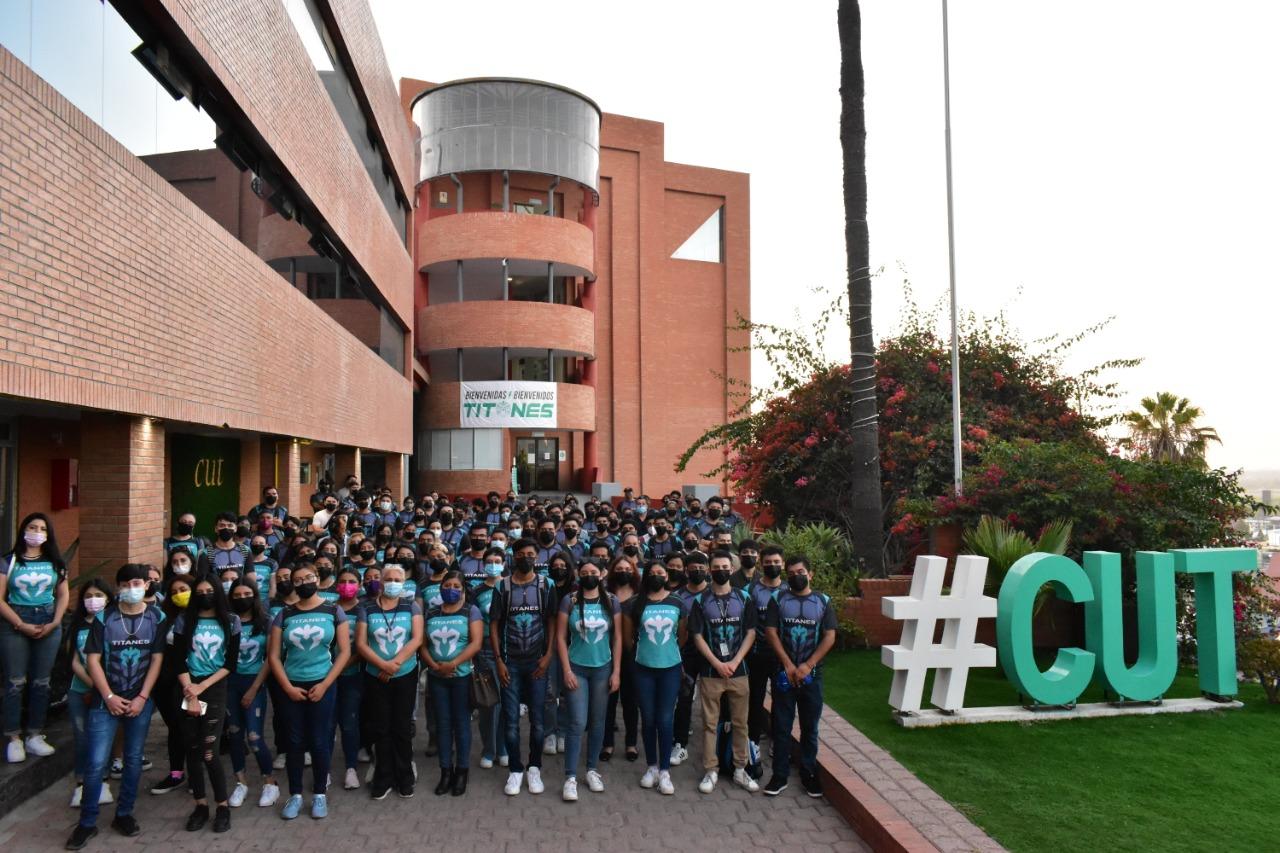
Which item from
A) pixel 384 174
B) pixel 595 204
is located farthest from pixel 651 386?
pixel 384 174

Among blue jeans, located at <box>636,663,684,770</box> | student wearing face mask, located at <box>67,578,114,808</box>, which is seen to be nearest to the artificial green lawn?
blue jeans, located at <box>636,663,684,770</box>

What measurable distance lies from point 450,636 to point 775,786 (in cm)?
280

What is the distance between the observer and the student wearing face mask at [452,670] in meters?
6.76

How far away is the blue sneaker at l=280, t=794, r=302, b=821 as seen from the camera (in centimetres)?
618

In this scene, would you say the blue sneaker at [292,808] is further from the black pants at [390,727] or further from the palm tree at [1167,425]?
the palm tree at [1167,425]

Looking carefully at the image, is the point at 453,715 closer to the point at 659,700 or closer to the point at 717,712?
the point at 659,700

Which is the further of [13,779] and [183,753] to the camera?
[183,753]

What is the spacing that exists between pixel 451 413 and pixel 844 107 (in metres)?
21.6

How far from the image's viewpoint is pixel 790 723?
6848 mm

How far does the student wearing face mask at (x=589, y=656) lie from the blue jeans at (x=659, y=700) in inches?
9.2

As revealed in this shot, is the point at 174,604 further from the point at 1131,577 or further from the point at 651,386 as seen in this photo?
the point at 651,386

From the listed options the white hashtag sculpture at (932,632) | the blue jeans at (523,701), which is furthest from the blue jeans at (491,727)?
the white hashtag sculpture at (932,632)

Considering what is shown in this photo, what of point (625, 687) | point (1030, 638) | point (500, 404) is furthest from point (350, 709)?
point (500, 404)

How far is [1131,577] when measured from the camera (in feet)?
39.0
